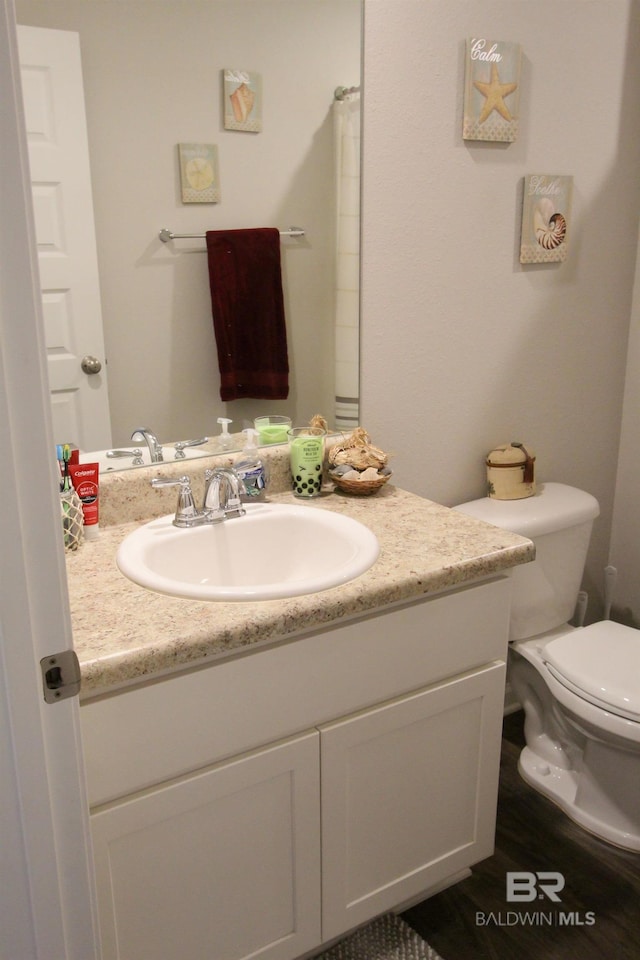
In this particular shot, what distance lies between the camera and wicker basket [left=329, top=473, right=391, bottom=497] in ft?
5.58

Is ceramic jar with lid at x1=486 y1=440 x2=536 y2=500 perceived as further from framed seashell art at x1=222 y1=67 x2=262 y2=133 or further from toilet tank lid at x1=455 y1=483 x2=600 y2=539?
framed seashell art at x1=222 y1=67 x2=262 y2=133

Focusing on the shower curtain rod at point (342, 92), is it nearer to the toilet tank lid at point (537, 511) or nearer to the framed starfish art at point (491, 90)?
the framed starfish art at point (491, 90)

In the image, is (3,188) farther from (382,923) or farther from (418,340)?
(382,923)

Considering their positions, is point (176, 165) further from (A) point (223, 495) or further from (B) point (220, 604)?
(B) point (220, 604)

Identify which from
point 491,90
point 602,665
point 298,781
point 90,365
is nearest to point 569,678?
point 602,665

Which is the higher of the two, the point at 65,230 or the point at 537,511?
the point at 65,230

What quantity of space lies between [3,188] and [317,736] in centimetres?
97

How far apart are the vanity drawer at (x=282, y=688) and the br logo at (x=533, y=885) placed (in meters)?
0.59

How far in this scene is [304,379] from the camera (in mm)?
1793

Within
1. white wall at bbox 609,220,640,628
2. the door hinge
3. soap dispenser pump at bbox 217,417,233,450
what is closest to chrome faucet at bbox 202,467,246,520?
soap dispenser pump at bbox 217,417,233,450

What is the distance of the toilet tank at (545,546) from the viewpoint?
195 centimetres

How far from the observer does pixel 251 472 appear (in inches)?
65.4

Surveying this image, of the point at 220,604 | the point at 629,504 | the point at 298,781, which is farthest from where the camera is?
the point at 629,504

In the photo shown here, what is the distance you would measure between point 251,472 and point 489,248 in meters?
0.85
